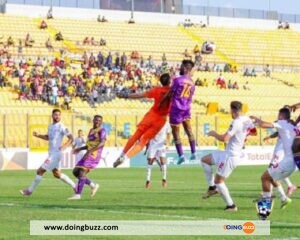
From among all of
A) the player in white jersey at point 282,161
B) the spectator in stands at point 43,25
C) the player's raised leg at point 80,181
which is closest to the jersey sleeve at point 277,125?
the player in white jersey at point 282,161

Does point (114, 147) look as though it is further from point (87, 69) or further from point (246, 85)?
point (246, 85)

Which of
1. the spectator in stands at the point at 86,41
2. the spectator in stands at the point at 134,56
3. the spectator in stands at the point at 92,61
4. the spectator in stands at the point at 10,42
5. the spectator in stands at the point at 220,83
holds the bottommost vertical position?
the spectator in stands at the point at 220,83

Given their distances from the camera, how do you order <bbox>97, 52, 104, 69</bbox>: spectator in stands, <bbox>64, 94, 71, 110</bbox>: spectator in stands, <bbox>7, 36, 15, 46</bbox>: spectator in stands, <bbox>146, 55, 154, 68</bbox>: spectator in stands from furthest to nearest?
<bbox>146, 55, 154, 68</bbox>: spectator in stands < <bbox>97, 52, 104, 69</bbox>: spectator in stands < <bbox>7, 36, 15, 46</bbox>: spectator in stands < <bbox>64, 94, 71, 110</bbox>: spectator in stands

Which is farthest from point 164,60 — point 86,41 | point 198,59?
point 86,41

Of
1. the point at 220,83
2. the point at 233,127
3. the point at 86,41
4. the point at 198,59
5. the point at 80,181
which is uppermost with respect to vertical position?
the point at 233,127

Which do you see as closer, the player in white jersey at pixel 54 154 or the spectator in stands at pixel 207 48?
the player in white jersey at pixel 54 154

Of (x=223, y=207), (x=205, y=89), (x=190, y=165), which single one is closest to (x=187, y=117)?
(x=223, y=207)

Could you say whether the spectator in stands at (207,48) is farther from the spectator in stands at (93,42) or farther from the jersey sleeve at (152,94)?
the jersey sleeve at (152,94)

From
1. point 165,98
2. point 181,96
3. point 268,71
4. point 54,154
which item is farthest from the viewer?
point 268,71

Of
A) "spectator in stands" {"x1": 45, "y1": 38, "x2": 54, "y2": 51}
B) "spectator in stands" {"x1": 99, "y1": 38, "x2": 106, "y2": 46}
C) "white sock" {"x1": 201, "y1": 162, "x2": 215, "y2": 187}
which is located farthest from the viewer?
"spectator in stands" {"x1": 99, "y1": 38, "x2": 106, "y2": 46}

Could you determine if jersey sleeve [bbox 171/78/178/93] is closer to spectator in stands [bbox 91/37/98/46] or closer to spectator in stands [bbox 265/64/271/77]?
spectator in stands [bbox 91/37/98/46]

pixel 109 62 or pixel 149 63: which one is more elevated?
pixel 109 62

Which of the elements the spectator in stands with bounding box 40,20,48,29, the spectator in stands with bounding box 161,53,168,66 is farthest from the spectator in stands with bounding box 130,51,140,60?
the spectator in stands with bounding box 40,20,48,29

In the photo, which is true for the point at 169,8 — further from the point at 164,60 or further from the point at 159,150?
the point at 159,150
